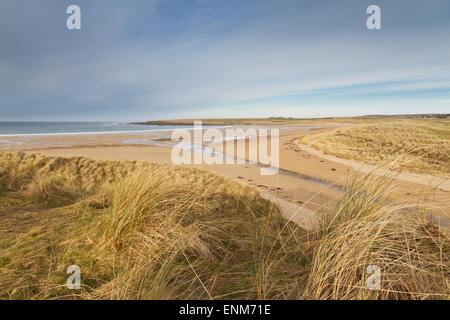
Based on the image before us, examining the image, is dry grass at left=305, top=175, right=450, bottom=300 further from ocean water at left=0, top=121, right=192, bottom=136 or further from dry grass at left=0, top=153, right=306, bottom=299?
ocean water at left=0, top=121, right=192, bottom=136

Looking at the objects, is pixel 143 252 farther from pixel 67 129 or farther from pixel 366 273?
pixel 67 129

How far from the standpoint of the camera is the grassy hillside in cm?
182

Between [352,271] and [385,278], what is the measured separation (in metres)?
0.28

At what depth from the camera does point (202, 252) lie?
2373mm

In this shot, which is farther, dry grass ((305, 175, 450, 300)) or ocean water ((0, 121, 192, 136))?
ocean water ((0, 121, 192, 136))

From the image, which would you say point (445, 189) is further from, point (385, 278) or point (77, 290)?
point (77, 290)

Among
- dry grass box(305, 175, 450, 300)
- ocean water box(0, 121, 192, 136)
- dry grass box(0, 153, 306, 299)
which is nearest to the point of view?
dry grass box(305, 175, 450, 300)

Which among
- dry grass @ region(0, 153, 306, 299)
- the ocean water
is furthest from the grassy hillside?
the ocean water

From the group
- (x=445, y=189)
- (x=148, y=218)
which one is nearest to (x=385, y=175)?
(x=148, y=218)

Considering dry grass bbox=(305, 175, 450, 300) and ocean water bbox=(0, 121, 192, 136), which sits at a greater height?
ocean water bbox=(0, 121, 192, 136)

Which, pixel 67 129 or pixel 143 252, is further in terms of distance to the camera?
pixel 67 129

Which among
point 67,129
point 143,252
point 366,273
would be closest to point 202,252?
point 143,252

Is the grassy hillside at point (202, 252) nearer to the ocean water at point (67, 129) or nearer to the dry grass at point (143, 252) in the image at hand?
the dry grass at point (143, 252)

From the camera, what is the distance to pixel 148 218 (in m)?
2.77
